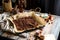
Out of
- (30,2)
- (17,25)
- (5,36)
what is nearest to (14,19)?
(17,25)

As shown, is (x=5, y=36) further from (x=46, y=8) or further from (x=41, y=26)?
(x=46, y=8)

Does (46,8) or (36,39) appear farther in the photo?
(46,8)

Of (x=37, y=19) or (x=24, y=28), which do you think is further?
(x=37, y=19)

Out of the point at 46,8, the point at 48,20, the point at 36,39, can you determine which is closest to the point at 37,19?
the point at 48,20

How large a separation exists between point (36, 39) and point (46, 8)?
0.74 metres

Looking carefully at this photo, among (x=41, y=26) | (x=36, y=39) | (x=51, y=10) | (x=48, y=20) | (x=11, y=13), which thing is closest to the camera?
(x=36, y=39)

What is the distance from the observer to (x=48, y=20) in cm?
117

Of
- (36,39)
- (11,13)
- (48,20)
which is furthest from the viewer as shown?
(11,13)

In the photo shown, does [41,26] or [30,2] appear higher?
[30,2]

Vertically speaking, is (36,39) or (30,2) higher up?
(30,2)

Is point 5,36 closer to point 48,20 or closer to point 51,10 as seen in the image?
point 48,20

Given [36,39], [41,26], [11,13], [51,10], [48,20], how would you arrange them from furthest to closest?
1. [51,10]
2. [11,13]
3. [48,20]
4. [41,26]
5. [36,39]

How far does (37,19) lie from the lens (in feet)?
3.76

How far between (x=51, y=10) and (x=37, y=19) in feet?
1.70
